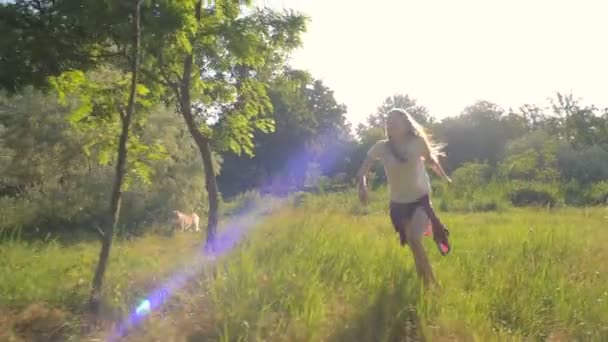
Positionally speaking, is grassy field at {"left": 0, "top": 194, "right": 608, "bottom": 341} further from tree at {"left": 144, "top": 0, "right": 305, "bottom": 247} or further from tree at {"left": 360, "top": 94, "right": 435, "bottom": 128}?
tree at {"left": 360, "top": 94, "right": 435, "bottom": 128}

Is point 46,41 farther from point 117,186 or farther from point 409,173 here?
point 409,173

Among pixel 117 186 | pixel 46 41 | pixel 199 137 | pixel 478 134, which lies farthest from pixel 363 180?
pixel 478 134

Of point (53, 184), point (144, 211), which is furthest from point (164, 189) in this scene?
point (53, 184)

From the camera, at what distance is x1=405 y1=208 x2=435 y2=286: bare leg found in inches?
196

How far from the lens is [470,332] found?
384 cm

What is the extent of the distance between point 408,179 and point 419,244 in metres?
0.66

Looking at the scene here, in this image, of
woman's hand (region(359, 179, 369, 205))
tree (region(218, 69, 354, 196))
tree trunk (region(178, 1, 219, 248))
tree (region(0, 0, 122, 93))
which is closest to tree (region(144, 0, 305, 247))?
tree trunk (region(178, 1, 219, 248))

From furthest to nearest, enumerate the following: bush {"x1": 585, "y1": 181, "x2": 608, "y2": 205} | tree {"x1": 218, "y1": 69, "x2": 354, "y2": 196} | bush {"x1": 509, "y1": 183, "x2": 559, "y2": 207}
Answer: tree {"x1": 218, "y1": 69, "x2": 354, "y2": 196} < bush {"x1": 509, "y1": 183, "x2": 559, "y2": 207} < bush {"x1": 585, "y1": 181, "x2": 608, "y2": 205}

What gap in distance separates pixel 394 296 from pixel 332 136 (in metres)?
57.1

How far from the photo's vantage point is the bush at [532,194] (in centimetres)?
2022

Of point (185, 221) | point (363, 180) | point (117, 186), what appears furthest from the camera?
point (185, 221)

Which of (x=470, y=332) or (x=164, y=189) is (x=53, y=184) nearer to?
(x=164, y=189)

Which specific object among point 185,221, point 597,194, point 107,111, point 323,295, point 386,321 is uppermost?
point 107,111

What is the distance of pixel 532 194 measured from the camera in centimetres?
2073
